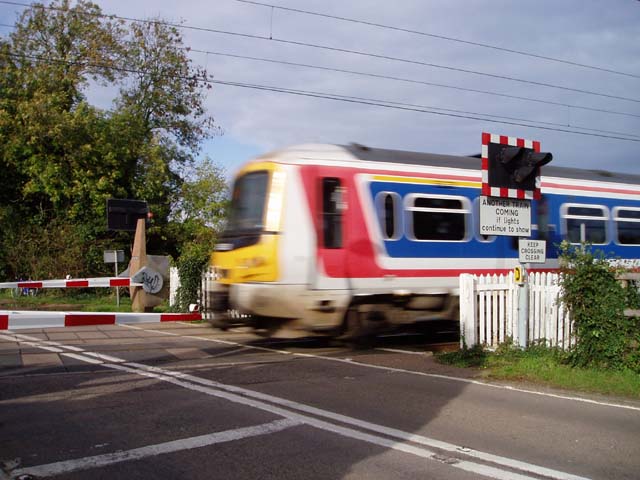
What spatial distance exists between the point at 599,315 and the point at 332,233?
423 centimetres

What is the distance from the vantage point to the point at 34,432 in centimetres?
598

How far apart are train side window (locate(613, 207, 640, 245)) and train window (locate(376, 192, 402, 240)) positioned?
6.11 m

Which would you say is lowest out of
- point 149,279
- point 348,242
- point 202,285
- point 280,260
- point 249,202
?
point 202,285

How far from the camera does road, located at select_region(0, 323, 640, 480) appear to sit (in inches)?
203

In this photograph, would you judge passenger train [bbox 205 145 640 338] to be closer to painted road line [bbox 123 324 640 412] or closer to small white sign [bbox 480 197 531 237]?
painted road line [bbox 123 324 640 412]

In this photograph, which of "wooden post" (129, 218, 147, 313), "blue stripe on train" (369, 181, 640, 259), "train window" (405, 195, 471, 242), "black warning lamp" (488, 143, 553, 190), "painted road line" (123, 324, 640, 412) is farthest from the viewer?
"wooden post" (129, 218, 147, 313)

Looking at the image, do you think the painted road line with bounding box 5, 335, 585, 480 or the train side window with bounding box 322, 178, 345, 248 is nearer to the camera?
the painted road line with bounding box 5, 335, 585, 480

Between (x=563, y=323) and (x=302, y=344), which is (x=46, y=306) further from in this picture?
(x=563, y=323)

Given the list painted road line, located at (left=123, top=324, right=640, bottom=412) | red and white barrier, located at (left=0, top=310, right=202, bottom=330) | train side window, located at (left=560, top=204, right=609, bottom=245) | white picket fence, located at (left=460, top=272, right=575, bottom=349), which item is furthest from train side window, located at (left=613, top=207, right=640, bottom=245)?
red and white barrier, located at (left=0, top=310, right=202, bottom=330)

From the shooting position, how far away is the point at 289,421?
6.48m

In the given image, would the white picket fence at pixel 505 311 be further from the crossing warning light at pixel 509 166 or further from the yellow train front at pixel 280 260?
the yellow train front at pixel 280 260

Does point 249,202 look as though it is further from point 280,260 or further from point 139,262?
point 139,262

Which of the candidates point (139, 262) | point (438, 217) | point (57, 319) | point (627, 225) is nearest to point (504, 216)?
point (438, 217)

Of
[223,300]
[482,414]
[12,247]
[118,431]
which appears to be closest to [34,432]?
[118,431]
